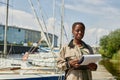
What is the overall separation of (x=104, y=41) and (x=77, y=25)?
72.1 metres

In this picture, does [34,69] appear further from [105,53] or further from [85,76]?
[105,53]

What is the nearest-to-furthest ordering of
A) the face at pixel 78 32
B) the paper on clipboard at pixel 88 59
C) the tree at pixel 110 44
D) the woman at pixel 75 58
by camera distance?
the paper on clipboard at pixel 88 59 < the woman at pixel 75 58 < the face at pixel 78 32 < the tree at pixel 110 44

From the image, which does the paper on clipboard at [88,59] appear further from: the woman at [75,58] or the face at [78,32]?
the face at [78,32]

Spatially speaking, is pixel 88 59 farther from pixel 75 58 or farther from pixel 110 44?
pixel 110 44

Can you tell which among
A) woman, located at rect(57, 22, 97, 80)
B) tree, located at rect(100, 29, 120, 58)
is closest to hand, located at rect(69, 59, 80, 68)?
woman, located at rect(57, 22, 97, 80)

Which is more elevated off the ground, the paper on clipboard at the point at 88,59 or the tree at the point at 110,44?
the paper on clipboard at the point at 88,59

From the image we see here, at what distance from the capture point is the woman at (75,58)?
531 cm

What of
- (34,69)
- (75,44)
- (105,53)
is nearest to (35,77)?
(34,69)

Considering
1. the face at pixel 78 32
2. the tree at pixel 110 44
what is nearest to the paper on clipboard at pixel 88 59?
the face at pixel 78 32

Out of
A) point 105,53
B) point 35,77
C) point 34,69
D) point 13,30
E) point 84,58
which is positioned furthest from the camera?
point 13,30

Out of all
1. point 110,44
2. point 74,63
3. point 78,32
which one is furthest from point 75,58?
point 110,44

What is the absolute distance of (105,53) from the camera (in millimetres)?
72250

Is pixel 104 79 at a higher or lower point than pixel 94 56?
lower

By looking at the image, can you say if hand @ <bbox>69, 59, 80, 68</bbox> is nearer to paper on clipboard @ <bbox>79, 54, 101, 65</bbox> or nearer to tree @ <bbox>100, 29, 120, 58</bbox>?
paper on clipboard @ <bbox>79, 54, 101, 65</bbox>
